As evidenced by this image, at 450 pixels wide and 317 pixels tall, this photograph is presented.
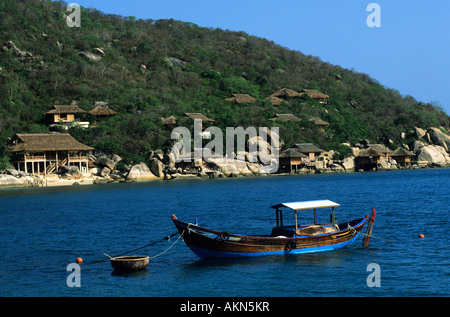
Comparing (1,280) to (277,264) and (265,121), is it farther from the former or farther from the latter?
(265,121)

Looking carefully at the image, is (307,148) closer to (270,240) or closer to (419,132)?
(419,132)

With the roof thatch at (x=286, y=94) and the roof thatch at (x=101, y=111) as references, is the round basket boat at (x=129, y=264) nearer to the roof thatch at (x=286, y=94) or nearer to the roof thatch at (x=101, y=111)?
the roof thatch at (x=101, y=111)

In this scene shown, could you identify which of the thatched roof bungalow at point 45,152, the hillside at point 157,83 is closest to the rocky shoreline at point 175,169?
the thatched roof bungalow at point 45,152

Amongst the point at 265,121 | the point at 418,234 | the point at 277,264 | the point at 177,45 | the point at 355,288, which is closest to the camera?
the point at 355,288

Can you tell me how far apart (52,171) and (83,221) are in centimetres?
2917

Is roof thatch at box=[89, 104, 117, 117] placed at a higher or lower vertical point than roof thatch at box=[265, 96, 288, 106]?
lower

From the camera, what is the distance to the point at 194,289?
14938 millimetres

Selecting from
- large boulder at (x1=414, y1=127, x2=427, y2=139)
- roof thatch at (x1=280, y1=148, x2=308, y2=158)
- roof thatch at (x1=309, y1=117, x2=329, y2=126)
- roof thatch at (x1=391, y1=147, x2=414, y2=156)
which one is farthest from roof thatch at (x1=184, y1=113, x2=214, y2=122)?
large boulder at (x1=414, y1=127, x2=427, y2=139)

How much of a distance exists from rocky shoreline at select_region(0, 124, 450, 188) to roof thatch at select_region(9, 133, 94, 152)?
2.25 meters

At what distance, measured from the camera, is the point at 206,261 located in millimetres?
18297

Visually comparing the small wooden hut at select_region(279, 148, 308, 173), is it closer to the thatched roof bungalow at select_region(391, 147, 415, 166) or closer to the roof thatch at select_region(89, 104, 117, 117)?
the thatched roof bungalow at select_region(391, 147, 415, 166)

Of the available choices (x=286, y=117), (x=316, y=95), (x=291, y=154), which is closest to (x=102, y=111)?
(x=291, y=154)

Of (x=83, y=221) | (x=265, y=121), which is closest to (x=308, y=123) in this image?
(x=265, y=121)

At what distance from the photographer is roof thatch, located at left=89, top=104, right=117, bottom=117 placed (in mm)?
66519
